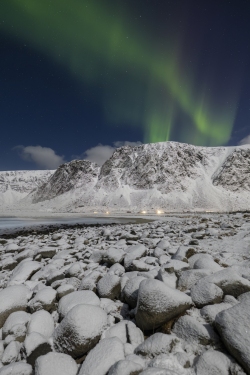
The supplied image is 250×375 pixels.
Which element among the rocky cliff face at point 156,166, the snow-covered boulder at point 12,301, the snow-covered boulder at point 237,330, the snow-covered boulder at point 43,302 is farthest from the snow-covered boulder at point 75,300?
the rocky cliff face at point 156,166

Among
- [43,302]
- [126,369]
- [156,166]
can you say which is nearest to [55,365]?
[126,369]

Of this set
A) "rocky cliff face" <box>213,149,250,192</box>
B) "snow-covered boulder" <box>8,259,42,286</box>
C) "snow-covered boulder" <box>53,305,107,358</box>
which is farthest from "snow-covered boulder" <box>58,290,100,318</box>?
"rocky cliff face" <box>213,149,250,192</box>

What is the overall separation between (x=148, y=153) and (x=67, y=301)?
112 meters

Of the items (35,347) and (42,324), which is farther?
(42,324)

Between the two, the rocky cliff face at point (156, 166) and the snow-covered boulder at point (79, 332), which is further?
the rocky cliff face at point (156, 166)

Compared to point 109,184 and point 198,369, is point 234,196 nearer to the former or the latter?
Answer: point 109,184

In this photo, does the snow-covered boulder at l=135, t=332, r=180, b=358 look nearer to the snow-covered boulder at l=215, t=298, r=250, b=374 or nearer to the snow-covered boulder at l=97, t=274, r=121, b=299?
the snow-covered boulder at l=215, t=298, r=250, b=374

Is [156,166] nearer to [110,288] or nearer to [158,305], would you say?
[110,288]

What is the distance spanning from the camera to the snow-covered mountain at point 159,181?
8794 cm

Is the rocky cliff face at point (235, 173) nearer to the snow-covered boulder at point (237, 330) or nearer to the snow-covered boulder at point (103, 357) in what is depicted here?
the snow-covered boulder at point (237, 330)

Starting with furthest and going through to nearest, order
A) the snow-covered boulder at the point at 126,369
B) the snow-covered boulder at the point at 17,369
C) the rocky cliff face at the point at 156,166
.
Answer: the rocky cliff face at the point at 156,166, the snow-covered boulder at the point at 17,369, the snow-covered boulder at the point at 126,369

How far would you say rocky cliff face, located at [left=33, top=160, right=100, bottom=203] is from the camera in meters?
121

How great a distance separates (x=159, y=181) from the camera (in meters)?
101

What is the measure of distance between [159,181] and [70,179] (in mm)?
59527
